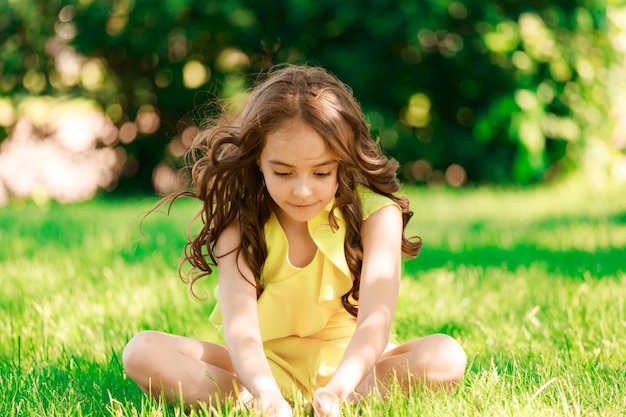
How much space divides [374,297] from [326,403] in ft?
1.27

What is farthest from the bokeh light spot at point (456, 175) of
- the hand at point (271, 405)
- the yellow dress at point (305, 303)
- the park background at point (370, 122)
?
the hand at point (271, 405)

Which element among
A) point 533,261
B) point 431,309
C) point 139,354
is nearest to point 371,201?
point 139,354

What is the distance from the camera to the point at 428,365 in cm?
234

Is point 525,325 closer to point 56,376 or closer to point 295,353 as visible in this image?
point 295,353

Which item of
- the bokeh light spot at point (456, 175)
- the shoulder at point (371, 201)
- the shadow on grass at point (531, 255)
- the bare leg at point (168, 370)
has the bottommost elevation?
the bokeh light spot at point (456, 175)

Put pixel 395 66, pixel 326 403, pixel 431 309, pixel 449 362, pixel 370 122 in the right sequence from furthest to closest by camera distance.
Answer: pixel 395 66 → pixel 370 122 → pixel 431 309 → pixel 449 362 → pixel 326 403

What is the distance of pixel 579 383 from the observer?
2.37m

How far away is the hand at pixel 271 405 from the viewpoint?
214 centimetres

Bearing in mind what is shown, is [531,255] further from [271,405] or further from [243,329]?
[271,405]

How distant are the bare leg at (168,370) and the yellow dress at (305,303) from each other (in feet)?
0.69

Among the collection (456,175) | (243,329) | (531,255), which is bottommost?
(456,175)

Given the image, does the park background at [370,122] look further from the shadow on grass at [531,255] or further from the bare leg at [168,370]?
the bare leg at [168,370]

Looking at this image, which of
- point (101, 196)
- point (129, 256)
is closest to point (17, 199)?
point (101, 196)

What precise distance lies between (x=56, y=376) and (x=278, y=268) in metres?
0.71
